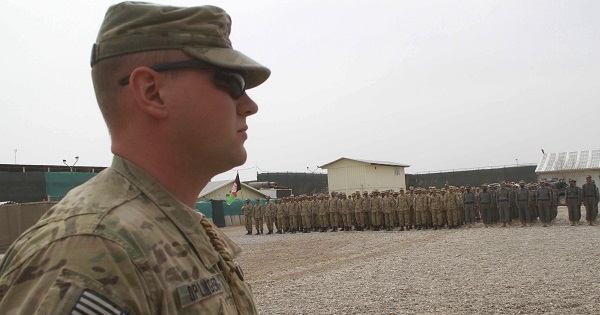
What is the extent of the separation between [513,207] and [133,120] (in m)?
18.9

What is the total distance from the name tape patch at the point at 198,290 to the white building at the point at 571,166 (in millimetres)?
36316

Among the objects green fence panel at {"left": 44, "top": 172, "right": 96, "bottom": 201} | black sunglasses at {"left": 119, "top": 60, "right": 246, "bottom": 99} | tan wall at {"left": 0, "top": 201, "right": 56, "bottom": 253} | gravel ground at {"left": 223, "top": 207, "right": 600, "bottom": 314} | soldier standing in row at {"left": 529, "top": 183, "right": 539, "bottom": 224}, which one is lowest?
gravel ground at {"left": 223, "top": 207, "right": 600, "bottom": 314}

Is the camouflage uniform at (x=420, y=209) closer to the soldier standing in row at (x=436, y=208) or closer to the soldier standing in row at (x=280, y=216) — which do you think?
the soldier standing in row at (x=436, y=208)

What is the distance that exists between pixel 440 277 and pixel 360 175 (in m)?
22.4

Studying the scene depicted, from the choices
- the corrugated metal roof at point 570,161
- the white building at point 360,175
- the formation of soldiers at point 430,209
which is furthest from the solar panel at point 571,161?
the formation of soldiers at point 430,209

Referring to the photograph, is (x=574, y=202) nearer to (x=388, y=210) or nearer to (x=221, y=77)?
(x=388, y=210)

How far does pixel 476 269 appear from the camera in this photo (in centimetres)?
818

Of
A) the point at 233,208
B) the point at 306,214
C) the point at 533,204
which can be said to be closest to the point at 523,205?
the point at 533,204

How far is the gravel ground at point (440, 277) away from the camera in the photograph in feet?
19.4

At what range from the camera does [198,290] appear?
0.98 m

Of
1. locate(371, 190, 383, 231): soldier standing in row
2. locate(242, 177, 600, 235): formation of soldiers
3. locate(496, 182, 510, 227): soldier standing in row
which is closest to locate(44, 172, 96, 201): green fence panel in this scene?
locate(242, 177, 600, 235): formation of soldiers

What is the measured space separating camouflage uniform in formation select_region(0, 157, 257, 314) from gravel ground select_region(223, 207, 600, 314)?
202 inches

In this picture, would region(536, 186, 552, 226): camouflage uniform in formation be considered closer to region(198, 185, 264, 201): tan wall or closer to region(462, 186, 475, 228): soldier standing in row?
region(462, 186, 475, 228): soldier standing in row

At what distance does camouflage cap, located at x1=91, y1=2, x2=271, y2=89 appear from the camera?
1.09m
